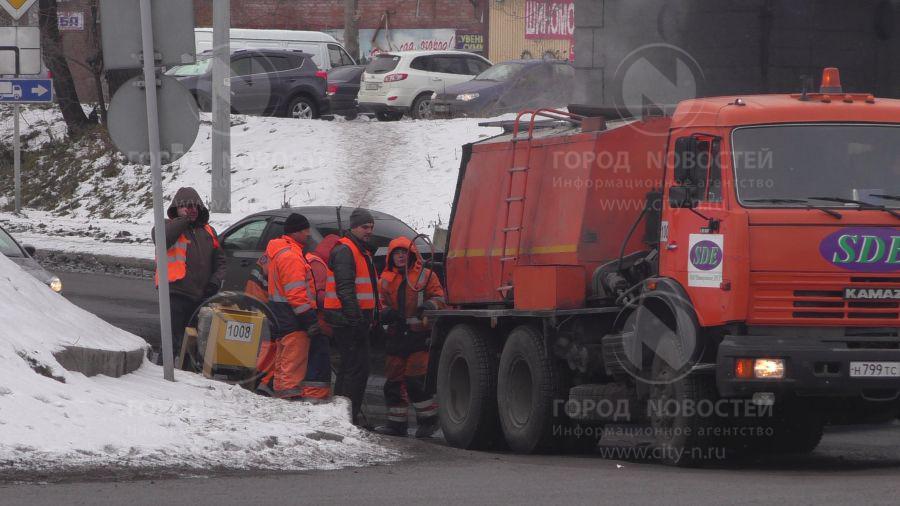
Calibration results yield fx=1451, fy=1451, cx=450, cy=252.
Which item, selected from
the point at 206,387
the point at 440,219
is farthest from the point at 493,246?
the point at 440,219

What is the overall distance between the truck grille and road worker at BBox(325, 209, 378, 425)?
354cm

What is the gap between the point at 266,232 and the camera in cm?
1562

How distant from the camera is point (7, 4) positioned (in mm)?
16766

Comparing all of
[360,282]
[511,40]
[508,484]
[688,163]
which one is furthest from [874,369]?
[511,40]

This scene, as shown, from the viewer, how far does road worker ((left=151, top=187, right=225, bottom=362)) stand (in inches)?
482

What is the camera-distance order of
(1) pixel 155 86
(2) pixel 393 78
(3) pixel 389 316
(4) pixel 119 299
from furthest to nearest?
(2) pixel 393 78 → (4) pixel 119 299 → (3) pixel 389 316 → (1) pixel 155 86

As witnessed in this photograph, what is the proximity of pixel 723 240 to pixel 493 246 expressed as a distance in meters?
2.80

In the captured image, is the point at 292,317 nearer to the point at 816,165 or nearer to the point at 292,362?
the point at 292,362

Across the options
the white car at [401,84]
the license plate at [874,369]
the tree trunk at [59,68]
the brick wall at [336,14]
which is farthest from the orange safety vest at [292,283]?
the brick wall at [336,14]

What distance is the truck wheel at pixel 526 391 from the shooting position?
9.96 meters

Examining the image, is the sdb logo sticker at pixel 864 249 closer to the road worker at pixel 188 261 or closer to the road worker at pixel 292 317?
the road worker at pixel 292 317

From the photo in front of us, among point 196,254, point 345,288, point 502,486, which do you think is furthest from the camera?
point 196,254

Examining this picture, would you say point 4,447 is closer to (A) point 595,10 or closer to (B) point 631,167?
(B) point 631,167

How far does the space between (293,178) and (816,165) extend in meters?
19.0
